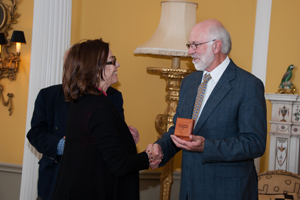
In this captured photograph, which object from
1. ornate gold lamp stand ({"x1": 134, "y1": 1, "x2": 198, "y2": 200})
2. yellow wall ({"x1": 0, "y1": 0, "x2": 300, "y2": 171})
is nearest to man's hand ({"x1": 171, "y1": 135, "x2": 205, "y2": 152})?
ornate gold lamp stand ({"x1": 134, "y1": 1, "x2": 198, "y2": 200})

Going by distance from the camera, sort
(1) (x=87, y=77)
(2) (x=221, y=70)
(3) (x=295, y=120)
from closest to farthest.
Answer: (1) (x=87, y=77) → (2) (x=221, y=70) → (3) (x=295, y=120)

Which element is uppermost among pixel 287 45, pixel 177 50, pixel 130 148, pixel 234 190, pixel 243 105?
pixel 287 45

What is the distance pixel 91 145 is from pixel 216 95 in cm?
80

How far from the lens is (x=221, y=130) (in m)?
2.08

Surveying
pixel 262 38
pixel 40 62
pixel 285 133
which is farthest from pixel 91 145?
pixel 262 38

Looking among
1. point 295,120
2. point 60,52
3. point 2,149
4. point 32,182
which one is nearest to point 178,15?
point 60,52

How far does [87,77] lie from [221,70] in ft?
2.80

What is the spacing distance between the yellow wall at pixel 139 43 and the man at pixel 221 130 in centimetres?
200

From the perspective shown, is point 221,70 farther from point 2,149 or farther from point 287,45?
point 2,149

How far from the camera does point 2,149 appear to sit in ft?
13.9

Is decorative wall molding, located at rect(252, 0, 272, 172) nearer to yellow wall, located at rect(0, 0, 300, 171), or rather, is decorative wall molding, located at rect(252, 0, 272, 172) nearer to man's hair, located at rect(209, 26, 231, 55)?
yellow wall, located at rect(0, 0, 300, 171)

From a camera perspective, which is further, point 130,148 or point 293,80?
point 293,80

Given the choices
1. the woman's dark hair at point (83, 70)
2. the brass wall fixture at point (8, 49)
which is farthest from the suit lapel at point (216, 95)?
the brass wall fixture at point (8, 49)

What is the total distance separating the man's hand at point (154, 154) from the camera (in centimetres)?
214
